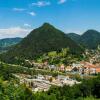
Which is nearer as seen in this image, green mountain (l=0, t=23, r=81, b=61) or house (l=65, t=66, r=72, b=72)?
house (l=65, t=66, r=72, b=72)

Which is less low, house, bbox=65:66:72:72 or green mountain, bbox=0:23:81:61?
green mountain, bbox=0:23:81:61

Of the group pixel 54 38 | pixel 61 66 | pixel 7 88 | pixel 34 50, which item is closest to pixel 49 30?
pixel 54 38

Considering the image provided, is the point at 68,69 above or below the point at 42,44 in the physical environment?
below

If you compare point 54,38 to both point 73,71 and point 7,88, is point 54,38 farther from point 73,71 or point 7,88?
point 7,88

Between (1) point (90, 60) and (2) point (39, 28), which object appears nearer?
(1) point (90, 60)

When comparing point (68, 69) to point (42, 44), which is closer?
point (68, 69)

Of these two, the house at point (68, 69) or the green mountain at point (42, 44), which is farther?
the green mountain at point (42, 44)

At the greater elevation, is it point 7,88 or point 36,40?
point 36,40

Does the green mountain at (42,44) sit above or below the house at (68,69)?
above
